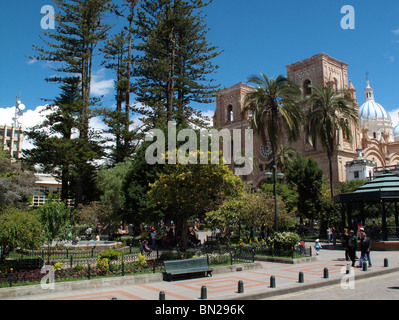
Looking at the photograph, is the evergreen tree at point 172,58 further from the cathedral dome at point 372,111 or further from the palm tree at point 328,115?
the cathedral dome at point 372,111

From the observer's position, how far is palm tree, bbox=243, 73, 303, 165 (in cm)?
2052

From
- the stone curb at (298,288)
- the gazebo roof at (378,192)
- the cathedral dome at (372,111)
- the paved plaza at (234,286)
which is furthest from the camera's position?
the cathedral dome at (372,111)

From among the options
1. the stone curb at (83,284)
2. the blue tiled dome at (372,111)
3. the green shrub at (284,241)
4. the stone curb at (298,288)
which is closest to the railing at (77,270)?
the stone curb at (83,284)

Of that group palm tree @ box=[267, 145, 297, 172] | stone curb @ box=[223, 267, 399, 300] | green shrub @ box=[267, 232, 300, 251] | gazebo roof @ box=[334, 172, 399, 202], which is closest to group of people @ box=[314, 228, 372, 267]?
stone curb @ box=[223, 267, 399, 300]

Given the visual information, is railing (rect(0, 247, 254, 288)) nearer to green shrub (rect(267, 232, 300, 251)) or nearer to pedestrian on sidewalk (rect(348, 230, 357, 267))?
green shrub (rect(267, 232, 300, 251))

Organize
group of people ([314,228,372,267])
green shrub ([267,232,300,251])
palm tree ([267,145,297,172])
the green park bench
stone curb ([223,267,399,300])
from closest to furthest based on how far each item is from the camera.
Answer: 1. stone curb ([223,267,399,300])
2. the green park bench
3. group of people ([314,228,372,267])
4. green shrub ([267,232,300,251])
5. palm tree ([267,145,297,172])

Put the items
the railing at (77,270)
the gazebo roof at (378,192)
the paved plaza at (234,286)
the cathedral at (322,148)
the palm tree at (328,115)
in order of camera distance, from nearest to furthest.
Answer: the paved plaza at (234,286) < the railing at (77,270) < the gazebo roof at (378,192) < the palm tree at (328,115) < the cathedral at (322,148)

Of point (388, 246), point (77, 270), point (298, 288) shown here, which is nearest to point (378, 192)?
point (388, 246)

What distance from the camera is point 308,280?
1059cm

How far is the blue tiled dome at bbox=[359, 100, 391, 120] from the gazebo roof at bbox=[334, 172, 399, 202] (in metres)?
65.3

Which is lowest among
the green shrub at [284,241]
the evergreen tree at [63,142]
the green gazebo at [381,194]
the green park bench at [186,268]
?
the green park bench at [186,268]

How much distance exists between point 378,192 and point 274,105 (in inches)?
302

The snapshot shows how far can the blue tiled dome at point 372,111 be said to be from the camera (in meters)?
79.1

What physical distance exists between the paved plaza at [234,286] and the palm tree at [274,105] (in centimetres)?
963
